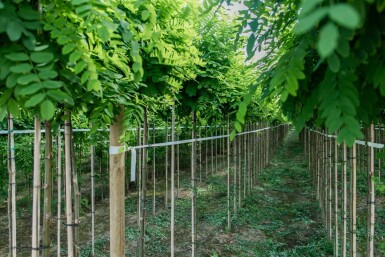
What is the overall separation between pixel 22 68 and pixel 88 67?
0.25 metres

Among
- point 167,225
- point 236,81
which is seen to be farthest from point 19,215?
point 236,81

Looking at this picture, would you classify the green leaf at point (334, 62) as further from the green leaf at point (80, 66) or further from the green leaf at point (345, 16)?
the green leaf at point (80, 66)

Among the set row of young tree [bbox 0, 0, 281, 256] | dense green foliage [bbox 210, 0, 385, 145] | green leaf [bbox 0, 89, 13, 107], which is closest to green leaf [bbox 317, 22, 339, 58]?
dense green foliage [bbox 210, 0, 385, 145]

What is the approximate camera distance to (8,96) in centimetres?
136

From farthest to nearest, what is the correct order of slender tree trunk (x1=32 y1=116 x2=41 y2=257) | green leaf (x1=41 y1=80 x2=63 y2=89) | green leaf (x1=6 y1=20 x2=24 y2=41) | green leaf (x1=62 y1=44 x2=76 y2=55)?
slender tree trunk (x1=32 y1=116 x2=41 y2=257)
green leaf (x1=62 y1=44 x2=76 y2=55)
green leaf (x1=41 y1=80 x2=63 y2=89)
green leaf (x1=6 y1=20 x2=24 y2=41)

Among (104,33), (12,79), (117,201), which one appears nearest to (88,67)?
(104,33)

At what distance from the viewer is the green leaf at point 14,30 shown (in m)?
1.13

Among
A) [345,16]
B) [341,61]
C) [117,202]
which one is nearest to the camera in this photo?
[345,16]

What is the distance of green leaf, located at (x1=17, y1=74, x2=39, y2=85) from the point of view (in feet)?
3.90

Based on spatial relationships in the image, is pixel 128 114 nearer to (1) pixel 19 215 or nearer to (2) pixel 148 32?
(2) pixel 148 32

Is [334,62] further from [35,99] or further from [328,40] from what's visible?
[35,99]

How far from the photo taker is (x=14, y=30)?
1.15 metres

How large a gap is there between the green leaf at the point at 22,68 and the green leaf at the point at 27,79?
0.8 inches

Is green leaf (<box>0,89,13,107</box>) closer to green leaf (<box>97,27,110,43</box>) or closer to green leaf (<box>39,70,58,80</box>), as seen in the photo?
green leaf (<box>39,70,58,80</box>)
